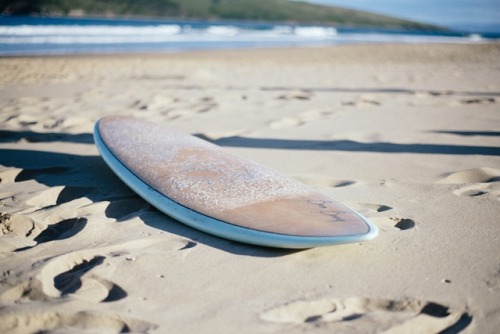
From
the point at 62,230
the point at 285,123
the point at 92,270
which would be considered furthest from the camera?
the point at 285,123

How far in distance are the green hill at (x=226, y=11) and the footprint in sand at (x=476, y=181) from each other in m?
43.9

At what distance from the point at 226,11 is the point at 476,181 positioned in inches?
2325

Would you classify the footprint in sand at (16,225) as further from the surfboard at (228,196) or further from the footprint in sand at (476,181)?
the footprint in sand at (476,181)

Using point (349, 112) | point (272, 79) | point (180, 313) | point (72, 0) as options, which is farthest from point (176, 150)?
point (72, 0)

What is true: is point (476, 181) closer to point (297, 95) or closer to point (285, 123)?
point (285, 123)

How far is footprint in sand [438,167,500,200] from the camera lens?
83.7 inches

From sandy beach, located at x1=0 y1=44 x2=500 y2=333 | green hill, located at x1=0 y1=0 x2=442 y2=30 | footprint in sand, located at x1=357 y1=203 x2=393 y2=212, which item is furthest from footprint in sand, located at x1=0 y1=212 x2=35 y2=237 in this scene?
green hill, located at x1=0 y1=0 x2=442 y2=30

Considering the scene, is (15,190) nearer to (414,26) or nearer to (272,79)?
(272,79)

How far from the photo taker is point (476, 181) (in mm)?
2320

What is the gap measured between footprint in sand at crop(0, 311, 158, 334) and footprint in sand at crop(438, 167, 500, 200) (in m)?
1.73

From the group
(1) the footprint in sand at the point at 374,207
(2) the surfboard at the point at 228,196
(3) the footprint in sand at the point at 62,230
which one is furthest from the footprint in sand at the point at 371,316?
(3) the footprint in sand at the point at 62,230

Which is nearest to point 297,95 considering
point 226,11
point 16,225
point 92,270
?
point 16,225
